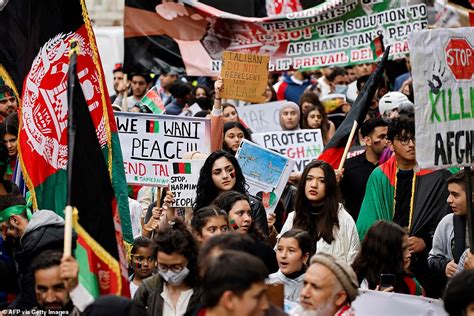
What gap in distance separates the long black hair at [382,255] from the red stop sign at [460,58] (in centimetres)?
120

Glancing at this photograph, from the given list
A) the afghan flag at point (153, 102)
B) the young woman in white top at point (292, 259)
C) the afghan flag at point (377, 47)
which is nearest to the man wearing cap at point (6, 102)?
the afghan flag at point (153, 102)

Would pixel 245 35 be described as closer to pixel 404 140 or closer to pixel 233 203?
pixel 404 140

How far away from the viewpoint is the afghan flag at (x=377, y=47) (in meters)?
14.8

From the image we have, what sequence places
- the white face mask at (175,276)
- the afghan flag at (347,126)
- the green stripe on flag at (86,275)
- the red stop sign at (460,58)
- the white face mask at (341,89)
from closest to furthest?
the green stripe on flag at (86,275), the white face mask at (175,276), the red stop sign at (460,58), the afghan flag at (347,126), the white face mask at (341,89)

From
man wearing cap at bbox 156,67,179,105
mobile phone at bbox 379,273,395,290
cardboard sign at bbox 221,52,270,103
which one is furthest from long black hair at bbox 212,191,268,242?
man wearing cap at bbox 156,67,179,105

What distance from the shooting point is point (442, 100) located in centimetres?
976

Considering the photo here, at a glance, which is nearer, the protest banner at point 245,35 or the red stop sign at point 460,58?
the red stop sign at point 460,58

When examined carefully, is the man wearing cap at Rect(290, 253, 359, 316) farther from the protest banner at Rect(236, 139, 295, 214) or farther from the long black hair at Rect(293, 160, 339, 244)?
the protest banner at Rect(236, 139, 295, 214)

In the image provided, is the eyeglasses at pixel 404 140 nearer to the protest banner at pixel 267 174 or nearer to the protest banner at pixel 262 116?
the protest banner at pixel 267 174

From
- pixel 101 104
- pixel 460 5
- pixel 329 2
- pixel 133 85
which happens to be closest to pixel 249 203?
pixel 101 104

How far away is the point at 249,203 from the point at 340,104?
7.75 metres

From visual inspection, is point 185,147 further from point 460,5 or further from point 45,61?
point 460,5

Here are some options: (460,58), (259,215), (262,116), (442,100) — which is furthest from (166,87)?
(442,100)

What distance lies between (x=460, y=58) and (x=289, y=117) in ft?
18.7
